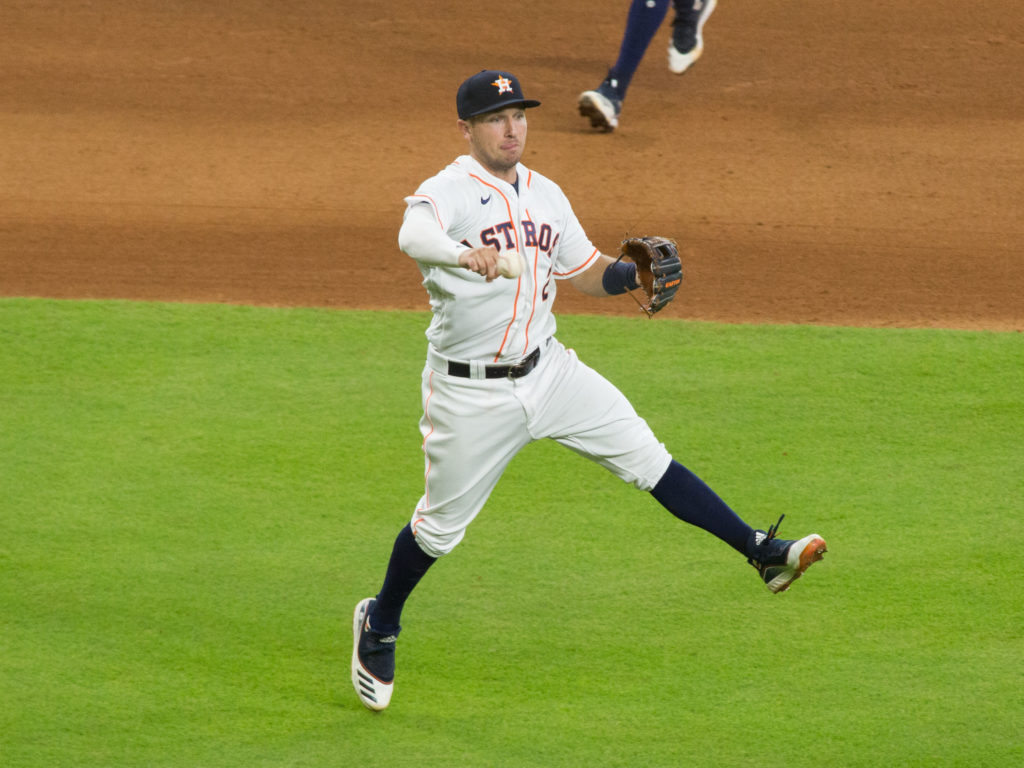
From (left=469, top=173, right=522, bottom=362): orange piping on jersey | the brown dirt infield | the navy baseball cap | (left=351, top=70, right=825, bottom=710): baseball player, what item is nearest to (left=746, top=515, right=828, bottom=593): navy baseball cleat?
(left=351, top=70, right=825, bottom=710): baseball player

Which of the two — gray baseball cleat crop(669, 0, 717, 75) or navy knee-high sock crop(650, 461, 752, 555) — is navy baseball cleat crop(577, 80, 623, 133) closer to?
gray baseball cleat crop(669, 0, 717, 75)

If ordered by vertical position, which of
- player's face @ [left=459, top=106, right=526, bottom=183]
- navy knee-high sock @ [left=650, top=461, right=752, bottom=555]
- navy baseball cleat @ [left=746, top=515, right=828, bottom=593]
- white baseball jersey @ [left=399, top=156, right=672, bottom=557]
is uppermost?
player's face @ [left=459, top=106, right=526, bottom=183]

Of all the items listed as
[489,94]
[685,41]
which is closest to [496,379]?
[489,94]

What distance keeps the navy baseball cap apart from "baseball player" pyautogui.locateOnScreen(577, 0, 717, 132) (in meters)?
5.09

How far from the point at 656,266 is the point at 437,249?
80 cm

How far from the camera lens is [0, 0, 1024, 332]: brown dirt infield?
7500 mm

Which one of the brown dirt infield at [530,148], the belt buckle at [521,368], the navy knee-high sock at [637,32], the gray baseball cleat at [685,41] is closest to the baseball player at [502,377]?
the belt buckle at [521,368]

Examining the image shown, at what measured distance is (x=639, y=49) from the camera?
28.8 ft

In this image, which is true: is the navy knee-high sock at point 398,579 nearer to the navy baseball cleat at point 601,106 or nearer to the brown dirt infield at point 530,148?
the brown dirt infield at point 530,148

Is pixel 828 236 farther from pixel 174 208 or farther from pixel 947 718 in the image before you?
pixel 947 718

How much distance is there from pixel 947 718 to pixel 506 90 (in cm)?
219

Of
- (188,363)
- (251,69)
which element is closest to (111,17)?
(251,69)

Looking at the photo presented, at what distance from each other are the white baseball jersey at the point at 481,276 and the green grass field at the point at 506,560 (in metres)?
1.07

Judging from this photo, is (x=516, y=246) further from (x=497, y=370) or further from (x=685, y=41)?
(x=685, y=41)
